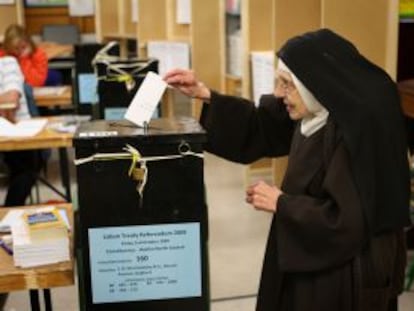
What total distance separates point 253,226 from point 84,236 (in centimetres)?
275

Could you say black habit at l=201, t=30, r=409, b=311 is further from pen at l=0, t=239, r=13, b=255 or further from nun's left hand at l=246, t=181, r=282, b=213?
pen at l=0, t=239, r=13, b=255

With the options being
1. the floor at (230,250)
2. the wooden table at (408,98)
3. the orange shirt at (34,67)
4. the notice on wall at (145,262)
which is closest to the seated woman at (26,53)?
the orange shirt at (34,67)

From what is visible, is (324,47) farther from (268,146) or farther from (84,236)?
(84,236)

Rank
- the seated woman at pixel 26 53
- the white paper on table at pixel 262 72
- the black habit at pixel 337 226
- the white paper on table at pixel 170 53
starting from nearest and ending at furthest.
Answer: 1. the black habit at pixel 337 226
2. the white paper on table at pixel 262 72
3. the seated woman at pixel 26 53
4. the white paper on table at pixel 170 53

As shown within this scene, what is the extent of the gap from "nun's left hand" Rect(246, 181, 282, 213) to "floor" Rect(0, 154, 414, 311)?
159cm

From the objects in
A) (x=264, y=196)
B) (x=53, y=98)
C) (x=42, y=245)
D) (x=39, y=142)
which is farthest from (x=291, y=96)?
(x=53, y=98)

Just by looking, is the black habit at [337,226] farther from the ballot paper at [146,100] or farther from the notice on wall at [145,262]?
the ballot paper at [146,100]

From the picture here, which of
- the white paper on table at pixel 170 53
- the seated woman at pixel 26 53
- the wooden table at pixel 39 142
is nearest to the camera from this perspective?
the wooden table at pixel 39 142

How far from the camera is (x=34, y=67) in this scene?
591 cm

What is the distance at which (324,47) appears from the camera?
5.49ft

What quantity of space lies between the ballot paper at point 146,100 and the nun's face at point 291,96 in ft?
1.04

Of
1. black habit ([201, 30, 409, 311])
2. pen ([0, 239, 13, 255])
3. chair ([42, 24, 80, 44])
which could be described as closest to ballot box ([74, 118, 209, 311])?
black habit ([201, 30, 409, 311])

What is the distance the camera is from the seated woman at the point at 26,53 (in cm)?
560

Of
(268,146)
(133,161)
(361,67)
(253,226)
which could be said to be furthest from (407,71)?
(133,161)
